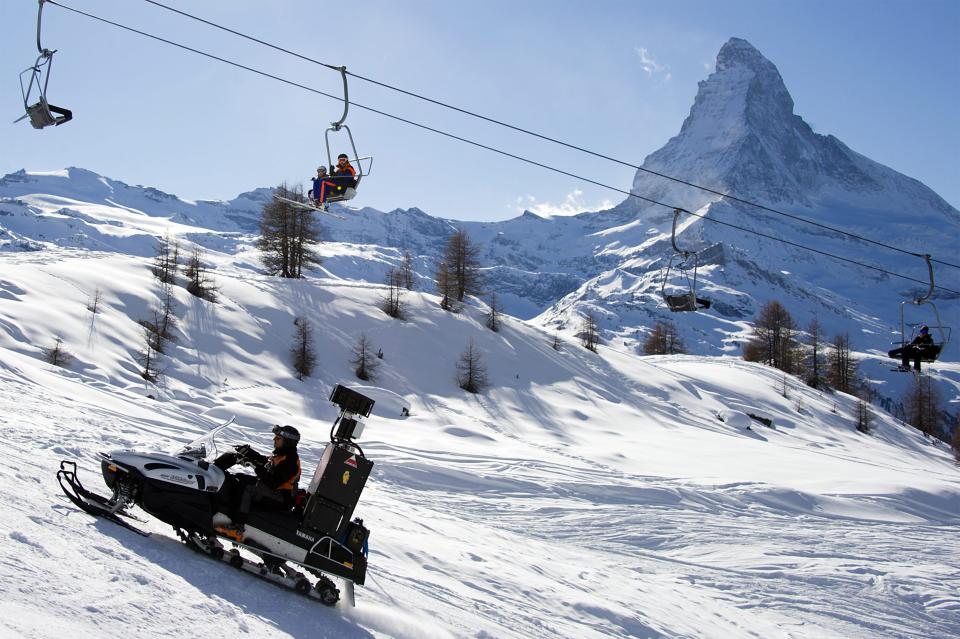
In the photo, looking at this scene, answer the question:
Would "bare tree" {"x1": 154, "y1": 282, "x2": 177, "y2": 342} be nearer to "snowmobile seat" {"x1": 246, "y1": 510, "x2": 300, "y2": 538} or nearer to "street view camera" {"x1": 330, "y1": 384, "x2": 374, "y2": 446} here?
"snowmobile seat" {"x1": 246, "y1": 510, "x2": 300, "y2": 538}

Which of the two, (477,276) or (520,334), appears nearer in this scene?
(520,334)

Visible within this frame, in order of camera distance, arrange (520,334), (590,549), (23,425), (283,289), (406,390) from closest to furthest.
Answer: (23,425) → (590,549) → (406,390) → (283,289) → (520,334)

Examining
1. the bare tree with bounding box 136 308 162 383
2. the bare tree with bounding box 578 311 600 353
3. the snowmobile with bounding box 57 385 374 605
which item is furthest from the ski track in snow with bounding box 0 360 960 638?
the bare tree with bounding box 578 311 600 353

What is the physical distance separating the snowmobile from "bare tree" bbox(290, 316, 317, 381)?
28832mm

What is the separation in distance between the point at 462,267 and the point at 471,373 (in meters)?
16.1

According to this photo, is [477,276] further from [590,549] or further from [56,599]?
[56,599]

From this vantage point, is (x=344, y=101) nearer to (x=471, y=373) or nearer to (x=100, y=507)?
(x=100, y=507)

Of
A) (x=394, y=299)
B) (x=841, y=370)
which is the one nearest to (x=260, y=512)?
(x=394, y=299)

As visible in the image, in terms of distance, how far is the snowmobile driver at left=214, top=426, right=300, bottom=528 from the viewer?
7.68 meters

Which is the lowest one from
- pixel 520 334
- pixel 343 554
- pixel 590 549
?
pixel 590 549

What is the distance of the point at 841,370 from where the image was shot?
71750 millimetres

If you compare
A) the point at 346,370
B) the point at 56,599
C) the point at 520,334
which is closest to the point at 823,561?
the point at 56,599

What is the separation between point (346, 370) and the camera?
129 ft

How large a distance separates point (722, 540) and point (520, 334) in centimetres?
3458
